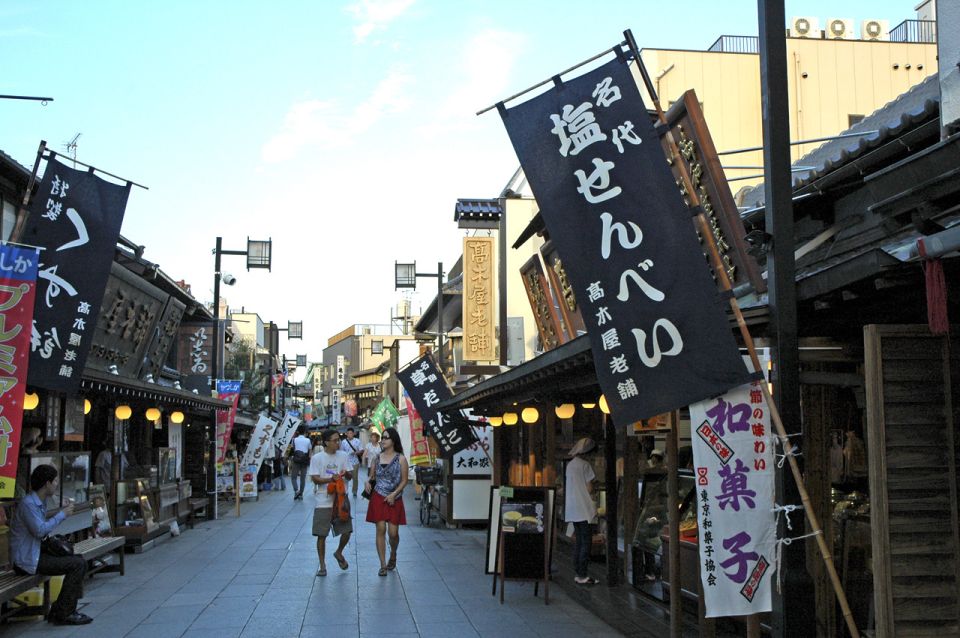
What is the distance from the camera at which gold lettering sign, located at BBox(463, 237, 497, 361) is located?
2511 cm

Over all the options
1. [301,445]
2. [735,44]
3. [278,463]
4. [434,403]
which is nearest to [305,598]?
[434,403]

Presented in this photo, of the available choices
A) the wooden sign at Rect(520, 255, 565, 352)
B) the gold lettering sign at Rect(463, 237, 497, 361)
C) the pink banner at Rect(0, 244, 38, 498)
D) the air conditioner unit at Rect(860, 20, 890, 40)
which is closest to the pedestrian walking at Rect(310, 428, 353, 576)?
the wooden sign at Rect(520, 255, 565, 352)

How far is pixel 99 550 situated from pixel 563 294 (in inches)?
312

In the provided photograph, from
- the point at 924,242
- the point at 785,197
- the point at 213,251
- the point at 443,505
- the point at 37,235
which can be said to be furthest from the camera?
the point at 213,251

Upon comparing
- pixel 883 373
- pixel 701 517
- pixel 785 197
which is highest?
pixel 785 197

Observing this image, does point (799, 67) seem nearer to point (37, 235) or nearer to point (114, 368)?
point (114, 368)

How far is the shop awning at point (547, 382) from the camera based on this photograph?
9.39 m

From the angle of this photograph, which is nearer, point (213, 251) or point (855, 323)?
point (855, 323)

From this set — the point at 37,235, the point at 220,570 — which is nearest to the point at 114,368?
the point at 220,570

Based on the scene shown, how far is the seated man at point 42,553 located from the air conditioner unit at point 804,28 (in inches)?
959

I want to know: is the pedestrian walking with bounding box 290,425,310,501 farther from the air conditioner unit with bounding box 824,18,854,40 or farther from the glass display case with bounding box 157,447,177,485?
the air conditioner unit with bounding box 824,18,854,40

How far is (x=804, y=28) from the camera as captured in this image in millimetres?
27484

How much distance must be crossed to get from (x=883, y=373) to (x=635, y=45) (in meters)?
2.85

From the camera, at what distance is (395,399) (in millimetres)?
63438
